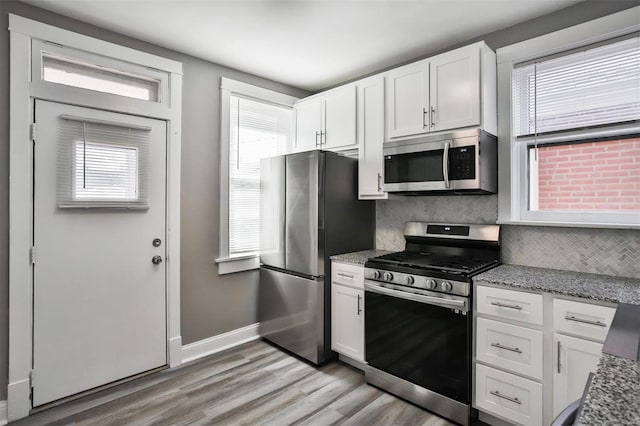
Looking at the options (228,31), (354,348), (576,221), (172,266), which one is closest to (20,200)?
(172,266)

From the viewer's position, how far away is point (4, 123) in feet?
7.03

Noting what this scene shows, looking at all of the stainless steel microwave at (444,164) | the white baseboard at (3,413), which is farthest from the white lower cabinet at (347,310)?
the white baseboard at (3,413)

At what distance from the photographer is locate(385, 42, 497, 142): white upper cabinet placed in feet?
7.66

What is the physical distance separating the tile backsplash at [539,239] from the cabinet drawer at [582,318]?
63 centimetres

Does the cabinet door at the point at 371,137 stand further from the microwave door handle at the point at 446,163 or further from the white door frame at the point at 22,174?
the white door frame at the point at 22,174

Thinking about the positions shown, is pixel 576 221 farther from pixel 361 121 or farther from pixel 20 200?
pixel 20 200

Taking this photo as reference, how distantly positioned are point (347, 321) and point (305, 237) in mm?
780

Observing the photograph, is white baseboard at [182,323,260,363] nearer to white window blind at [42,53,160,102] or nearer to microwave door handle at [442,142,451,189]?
white window blind at [42,53,160,102]

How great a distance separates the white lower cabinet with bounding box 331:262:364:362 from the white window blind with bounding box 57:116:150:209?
5.53 ft

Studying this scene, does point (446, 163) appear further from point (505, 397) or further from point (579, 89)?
point (505, 397)

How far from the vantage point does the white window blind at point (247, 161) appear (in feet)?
10.7

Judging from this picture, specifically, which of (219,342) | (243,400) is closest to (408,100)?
(243,400)

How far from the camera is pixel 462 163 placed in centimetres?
233

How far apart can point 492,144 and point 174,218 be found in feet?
8.40
